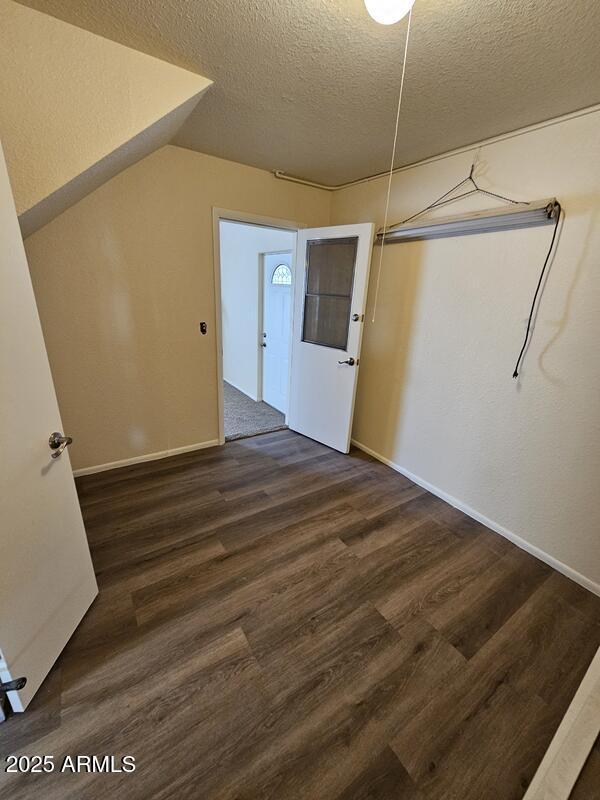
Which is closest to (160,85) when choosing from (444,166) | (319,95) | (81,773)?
(319,95)

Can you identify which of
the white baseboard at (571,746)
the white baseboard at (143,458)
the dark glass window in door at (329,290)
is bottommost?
the white baseboard at (571,746)

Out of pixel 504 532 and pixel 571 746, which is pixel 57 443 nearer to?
pixel 571 746

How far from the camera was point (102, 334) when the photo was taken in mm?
2291

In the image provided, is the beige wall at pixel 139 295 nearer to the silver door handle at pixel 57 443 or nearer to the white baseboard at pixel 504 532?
the silver door handle at pixel 57 443

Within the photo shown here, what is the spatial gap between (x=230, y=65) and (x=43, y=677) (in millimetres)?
2615

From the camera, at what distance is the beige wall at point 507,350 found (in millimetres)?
1633

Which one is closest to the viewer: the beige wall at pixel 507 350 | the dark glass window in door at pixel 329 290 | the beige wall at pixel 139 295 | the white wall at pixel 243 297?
the beige wall at pixel 507 350

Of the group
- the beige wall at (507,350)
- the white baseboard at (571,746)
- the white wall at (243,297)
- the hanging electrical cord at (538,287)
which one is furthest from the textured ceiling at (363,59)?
the white baseboard at (571,746)

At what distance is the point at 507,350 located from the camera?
1.93 m

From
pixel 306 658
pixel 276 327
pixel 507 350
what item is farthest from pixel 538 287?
pixel 276 327

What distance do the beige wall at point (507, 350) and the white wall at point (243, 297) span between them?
170 centimetres

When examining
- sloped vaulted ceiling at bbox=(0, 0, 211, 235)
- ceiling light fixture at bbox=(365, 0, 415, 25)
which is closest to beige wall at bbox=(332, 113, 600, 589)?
ceiling light fixture at bbox=(365, 0, 415, 25)

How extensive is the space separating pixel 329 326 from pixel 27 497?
238cm

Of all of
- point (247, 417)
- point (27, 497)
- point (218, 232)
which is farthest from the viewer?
point (247, 417)
